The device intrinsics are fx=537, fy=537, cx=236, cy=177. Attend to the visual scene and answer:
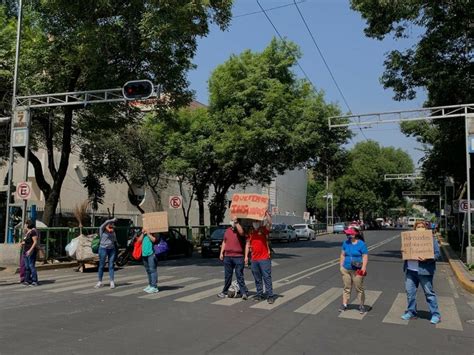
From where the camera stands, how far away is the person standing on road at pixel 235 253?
37.3ft

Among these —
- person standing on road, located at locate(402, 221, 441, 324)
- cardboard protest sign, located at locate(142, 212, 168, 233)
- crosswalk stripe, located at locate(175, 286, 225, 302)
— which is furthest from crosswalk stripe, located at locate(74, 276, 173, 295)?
person standing on road, located at locate(402, 221, 441, 324)

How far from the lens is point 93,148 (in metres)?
29.3

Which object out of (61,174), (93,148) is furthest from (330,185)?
(61,174)

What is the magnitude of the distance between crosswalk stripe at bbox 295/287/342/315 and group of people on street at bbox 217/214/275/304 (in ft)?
2.56

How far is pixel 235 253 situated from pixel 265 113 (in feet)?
64.1

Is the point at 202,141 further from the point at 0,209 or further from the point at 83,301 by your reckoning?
the point at 83,301

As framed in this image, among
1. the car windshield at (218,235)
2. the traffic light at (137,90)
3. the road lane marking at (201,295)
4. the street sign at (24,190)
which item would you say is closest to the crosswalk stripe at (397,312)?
the road lane marking at (201,295)

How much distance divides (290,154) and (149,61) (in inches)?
556

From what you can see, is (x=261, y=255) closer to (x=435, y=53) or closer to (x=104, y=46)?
(x=104, y=46)

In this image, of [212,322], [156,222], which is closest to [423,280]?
[212,322]

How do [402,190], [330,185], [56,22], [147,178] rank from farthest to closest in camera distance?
[402,190]
[330,185]
[147,178]
[56,22]

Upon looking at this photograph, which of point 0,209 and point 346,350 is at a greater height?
point 0,209

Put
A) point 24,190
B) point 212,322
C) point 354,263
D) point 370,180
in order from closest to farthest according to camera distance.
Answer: point 212,322 < point 354,263 < point 24,190 < point 370,180

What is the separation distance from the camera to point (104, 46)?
17.6 metres
